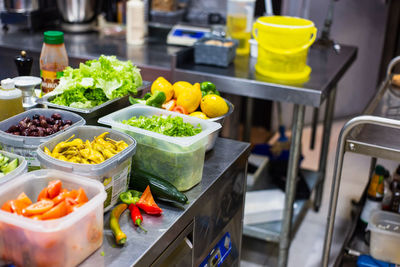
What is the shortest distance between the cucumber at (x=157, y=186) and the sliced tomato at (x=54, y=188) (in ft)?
0.89

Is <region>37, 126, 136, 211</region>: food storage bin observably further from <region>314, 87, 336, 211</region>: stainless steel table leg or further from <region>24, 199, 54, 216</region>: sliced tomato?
<region>314, 87, 336, 211</region>: stainless steel table leg

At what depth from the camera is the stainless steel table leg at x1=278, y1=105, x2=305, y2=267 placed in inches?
89.7

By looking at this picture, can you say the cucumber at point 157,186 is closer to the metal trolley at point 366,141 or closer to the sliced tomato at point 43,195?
the sliced tomato at point 43,195

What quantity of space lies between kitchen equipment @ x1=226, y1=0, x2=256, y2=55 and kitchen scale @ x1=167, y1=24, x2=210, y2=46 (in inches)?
8.4

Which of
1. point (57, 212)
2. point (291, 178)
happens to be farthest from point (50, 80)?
point (291, 178)

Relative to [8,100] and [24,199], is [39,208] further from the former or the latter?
[8,100]

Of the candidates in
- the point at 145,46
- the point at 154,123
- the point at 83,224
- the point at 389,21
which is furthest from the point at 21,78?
the point at 389,21

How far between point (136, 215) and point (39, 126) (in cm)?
36

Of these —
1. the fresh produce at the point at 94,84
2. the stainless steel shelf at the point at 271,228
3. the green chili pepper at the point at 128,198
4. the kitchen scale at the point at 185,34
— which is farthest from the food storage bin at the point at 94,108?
the kitchen scale at the point at 185,34

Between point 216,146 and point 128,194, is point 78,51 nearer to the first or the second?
point 216,146

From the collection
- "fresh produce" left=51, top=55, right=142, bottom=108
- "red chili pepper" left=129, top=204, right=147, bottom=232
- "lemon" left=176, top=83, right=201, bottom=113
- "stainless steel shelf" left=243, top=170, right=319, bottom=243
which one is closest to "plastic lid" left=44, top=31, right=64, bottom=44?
"fresh produce" left=51, top=55, right=142, bottom=108

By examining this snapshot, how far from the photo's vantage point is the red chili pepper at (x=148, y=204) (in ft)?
4.05

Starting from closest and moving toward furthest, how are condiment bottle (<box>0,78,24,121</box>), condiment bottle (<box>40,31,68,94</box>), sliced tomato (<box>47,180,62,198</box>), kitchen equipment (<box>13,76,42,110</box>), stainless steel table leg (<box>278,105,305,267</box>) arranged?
sliced tomato (<box>47,180,62,198</box>) < condiment bottle (<box>0,78,24,121</box>) < kitchen equipment (<box>13,76,42,110</box>) < condiment bottle (<box>40,31,68,94</box>) < stainless steel table leg (<box>278,105,305,267</box>)

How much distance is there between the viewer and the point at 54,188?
1.06 metres
